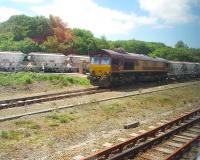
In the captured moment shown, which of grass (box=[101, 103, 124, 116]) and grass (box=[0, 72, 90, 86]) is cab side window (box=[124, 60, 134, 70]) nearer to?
grass (box=[0, 72, 90, 86])

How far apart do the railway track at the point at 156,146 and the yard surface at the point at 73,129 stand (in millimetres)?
828

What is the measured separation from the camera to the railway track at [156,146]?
31.9 ft

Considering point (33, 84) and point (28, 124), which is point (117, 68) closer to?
point (33, 84)

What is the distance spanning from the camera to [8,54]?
134ft

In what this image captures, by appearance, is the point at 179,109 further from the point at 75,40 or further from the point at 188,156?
the point at 75,40

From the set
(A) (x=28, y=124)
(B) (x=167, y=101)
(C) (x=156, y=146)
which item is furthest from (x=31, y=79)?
(C) (x=156, y=146)

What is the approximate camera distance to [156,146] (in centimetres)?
1138

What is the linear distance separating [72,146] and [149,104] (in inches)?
433

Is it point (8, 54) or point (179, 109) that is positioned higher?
point (8, 54)

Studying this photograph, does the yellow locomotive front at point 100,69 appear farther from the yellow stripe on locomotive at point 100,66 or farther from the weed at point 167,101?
the weed at point 167,101

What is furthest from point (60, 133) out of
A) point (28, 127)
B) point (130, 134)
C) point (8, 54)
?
point (8, 54)

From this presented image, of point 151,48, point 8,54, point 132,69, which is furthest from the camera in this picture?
point 151,48

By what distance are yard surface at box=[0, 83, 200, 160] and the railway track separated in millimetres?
828

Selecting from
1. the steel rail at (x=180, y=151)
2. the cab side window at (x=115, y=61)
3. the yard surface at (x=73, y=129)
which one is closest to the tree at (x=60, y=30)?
the cab side window at (x=115, y=61)
